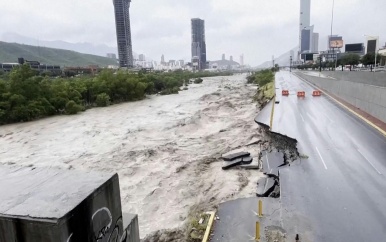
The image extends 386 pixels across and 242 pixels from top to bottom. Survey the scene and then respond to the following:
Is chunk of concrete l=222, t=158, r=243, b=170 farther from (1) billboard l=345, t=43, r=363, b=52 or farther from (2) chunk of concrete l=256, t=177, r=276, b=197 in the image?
(1) billboard l=345, t=43, r=363, b=52

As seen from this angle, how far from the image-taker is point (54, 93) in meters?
51.2

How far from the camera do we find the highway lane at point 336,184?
8742 mm

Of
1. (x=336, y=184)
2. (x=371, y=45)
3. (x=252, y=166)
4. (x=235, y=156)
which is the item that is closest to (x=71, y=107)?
(x=235, y=156)

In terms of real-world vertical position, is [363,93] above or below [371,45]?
below

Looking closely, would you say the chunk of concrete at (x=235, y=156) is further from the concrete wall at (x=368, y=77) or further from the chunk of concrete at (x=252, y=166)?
the concrete wall at (x=368, y=77)

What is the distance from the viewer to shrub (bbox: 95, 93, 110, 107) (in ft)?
192

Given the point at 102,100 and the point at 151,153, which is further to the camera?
the point at 102,100

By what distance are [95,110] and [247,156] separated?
4260 cm

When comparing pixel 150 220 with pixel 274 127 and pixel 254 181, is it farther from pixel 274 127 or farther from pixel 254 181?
pixel 274 127

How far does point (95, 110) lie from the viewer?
180 feet

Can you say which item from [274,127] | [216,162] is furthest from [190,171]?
[274,127]

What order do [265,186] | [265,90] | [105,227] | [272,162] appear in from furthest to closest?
[265,90] < [272,162] < [265,186] < [105,227]

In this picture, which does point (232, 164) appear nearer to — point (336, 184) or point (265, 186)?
point (265, 186)

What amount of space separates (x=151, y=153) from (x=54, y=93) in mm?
34725
